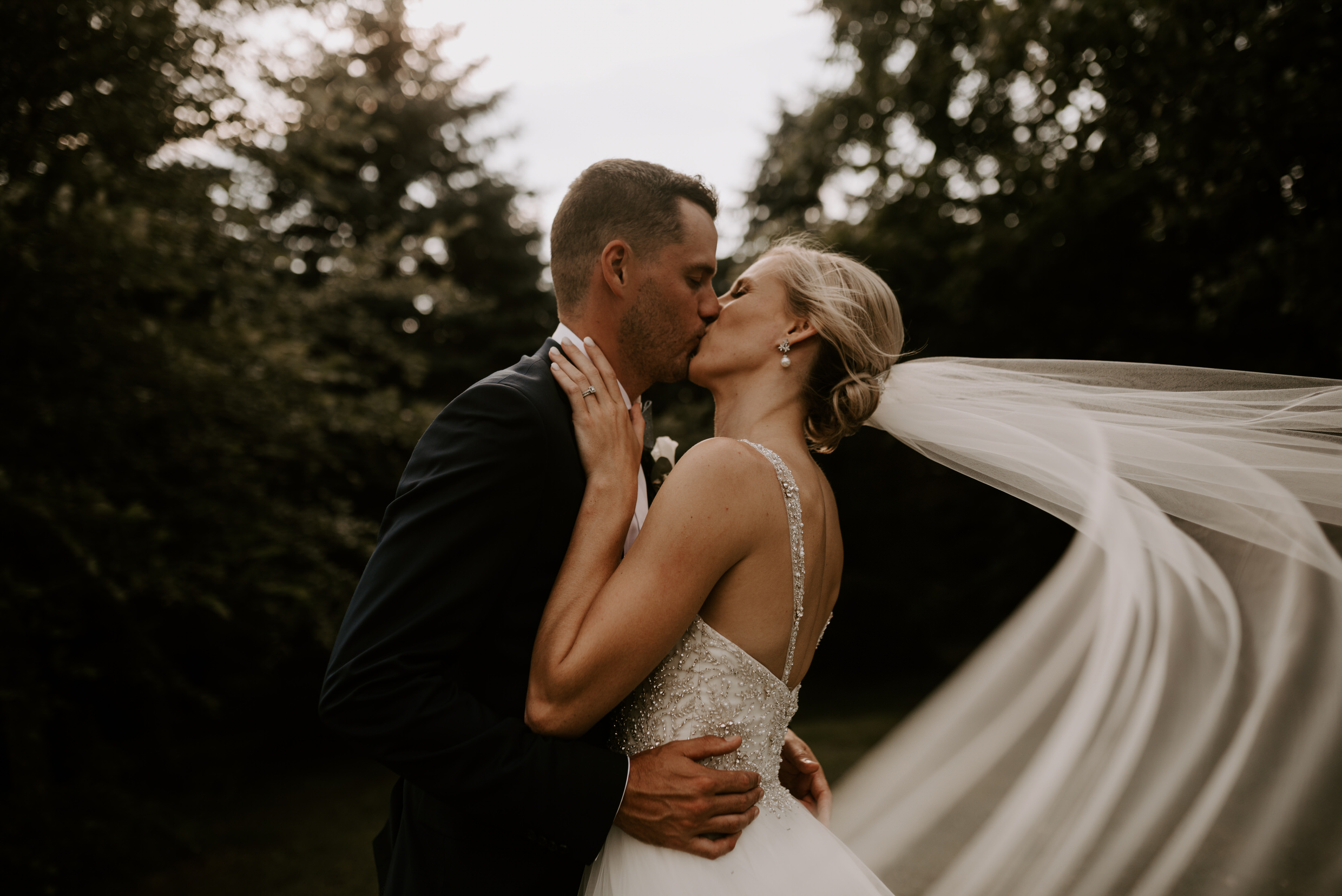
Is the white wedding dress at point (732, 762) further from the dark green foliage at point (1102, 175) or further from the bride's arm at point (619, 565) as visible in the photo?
the dark green foliage at point (1102, 175)

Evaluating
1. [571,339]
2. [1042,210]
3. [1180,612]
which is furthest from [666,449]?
[1042,210]

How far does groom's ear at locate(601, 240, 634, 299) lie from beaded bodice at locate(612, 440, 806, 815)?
56 centimetres

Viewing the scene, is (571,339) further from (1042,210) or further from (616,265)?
(1042,210)

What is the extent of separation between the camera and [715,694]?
7.23 feet

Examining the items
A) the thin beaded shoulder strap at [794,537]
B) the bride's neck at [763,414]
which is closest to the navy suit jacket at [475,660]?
the thin beaded shoulder strap at [794,537]

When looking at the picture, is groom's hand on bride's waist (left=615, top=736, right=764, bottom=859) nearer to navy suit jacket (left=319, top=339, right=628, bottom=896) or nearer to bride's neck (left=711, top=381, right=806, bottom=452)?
navy suit jacket (left=319, top=339, right=628, bottom=896)

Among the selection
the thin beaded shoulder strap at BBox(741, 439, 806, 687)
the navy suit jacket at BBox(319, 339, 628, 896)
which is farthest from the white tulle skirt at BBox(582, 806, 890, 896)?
the thin beaded shoulder strap at BBox(741, 439, 806, 687)

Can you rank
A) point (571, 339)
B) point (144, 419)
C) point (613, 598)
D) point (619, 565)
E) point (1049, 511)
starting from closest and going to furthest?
1. point (613, 598)
2. point (619, 565)
3. point (571, 339)
4. point (1049, 511)
5. point (144, 419)

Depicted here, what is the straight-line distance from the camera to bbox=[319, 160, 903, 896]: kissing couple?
1788 millimetres

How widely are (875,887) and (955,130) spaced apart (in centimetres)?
1074

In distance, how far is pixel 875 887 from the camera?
2207 mm

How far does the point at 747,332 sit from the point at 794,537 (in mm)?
706

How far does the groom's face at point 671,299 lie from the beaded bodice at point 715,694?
0.40 meters

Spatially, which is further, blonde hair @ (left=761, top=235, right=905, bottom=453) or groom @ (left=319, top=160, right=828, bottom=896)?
blonde hair @ (left=761, top=235, right=905, bottom=453)
